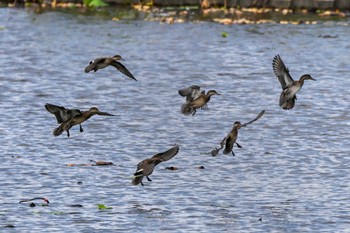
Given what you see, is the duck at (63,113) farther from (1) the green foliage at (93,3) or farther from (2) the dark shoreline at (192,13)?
(1) the green foliage at (93,3)

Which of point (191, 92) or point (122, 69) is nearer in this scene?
point (122, 69)

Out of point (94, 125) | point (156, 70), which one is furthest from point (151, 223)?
point (156, 70)

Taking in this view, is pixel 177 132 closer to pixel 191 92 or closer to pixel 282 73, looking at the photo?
pixel 191 92

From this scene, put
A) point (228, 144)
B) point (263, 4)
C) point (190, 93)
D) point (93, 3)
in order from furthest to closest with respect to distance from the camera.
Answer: point (93, 3)
point (263, 4)
point (190, 93)
point (228, 144)

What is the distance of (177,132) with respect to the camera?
22.9m

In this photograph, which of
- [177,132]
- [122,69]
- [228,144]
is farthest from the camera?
[177,132]

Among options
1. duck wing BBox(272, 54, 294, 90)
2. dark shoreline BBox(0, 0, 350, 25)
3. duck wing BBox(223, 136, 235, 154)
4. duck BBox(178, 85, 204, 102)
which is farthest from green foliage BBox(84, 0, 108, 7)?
duck wing BBox(223, 136, 235, 154)

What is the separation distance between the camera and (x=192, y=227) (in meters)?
15.4

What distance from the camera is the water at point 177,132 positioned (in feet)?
53.1

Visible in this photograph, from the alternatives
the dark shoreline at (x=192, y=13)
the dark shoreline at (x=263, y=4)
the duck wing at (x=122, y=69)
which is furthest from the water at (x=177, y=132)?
the dark shoreline at (x=263, y=4)

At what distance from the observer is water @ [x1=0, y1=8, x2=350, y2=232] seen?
16.2 m

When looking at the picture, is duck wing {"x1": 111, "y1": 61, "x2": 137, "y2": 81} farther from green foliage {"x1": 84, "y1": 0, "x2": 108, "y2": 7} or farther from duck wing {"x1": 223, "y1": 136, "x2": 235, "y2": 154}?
green foliage {"x1": 84, "y1": 0, "x2": 108, "y2": 7}

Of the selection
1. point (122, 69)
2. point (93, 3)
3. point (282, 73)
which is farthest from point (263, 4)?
point (122, 69)

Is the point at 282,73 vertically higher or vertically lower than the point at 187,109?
higher
